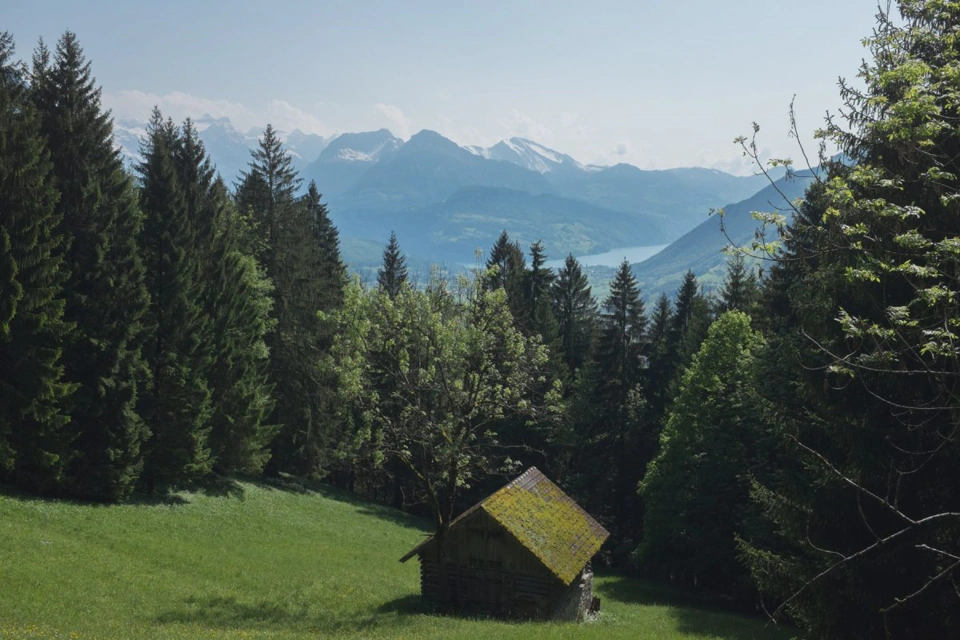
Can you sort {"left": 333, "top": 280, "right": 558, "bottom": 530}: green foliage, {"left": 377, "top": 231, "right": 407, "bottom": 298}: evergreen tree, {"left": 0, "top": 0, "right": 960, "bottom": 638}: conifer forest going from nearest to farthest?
{"left": 0, "top": 0, "right": 960, "bottom": 638}: conifer forest < {"left": 333, "top": 280, "right": 558, "bottom": 530}: green foliage < {"left": 377, "top": 231, "right": 407, "bottom": 298}: evergreen tree

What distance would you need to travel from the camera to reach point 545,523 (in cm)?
2548

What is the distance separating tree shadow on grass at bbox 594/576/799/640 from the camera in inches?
1046

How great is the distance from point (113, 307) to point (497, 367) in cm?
1811

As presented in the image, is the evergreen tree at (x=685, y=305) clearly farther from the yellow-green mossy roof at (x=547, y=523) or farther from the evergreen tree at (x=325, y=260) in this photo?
the yellow-green mossy roof at (x=547, y=523)

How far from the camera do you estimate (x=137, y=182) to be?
37188 mm

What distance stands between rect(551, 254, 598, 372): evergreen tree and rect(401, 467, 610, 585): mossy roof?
31.4 m

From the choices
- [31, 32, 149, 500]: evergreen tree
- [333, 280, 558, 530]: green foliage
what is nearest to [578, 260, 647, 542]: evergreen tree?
[333, 280, 558, 530]: green foliage

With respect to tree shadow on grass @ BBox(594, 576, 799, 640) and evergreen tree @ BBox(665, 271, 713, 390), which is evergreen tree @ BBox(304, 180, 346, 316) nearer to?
evergreen tree @ BBox(665, 271, 713, 390)

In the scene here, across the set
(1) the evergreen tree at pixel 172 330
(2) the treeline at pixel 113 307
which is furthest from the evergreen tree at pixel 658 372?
(1) the evergreen tree at pixel 172 330

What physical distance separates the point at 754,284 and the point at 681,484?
18.1m

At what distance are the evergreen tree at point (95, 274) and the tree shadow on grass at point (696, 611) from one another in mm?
24423

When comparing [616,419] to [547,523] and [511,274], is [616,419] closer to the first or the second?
[511,274]

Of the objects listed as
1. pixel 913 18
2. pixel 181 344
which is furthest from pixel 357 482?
pixel 913 18

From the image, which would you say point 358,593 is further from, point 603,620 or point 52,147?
point 52,147
